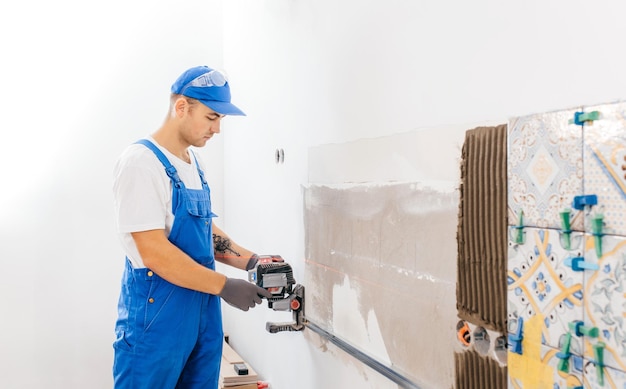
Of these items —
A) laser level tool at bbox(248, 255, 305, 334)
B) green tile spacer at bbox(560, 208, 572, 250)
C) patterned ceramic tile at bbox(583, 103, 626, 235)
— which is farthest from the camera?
laser level tool at bbox(248, 255, 305, 334)

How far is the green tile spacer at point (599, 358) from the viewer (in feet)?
3.12

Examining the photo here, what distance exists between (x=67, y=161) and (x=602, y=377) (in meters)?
Answer: 2.98

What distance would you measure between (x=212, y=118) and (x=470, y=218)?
1126mm

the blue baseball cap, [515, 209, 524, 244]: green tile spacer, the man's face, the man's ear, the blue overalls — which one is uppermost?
the blue baseball cap

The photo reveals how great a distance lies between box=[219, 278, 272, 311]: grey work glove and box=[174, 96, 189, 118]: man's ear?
638 millimetres

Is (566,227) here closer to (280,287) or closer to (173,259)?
(173,259)

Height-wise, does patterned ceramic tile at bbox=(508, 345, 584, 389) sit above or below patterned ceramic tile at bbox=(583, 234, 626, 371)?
below

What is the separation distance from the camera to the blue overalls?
186 centimetres

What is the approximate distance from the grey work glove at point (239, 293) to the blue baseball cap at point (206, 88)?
24.8 inches

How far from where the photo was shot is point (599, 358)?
3.12ft

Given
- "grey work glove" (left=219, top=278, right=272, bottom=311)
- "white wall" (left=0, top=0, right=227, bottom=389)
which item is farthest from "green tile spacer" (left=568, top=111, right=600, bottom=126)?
"white wall" (left=0, top=0, right=227, bottom=389)

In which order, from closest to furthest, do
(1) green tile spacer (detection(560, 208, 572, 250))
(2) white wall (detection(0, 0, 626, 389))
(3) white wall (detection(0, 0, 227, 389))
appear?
(1) green tile spacer (detection(560, 208, 572, 250)) < (2) white wall (detection(0, 0, 626, 389)) < (3) white wall (detection(0, 0, 227, 389))

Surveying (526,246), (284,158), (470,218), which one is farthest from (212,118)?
(526,246)

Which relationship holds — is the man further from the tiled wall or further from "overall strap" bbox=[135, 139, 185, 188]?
the tiled wall
